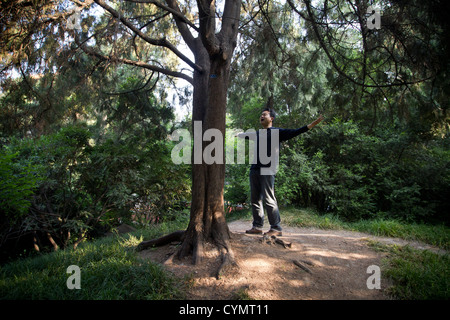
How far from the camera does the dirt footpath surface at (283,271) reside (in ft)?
8.05

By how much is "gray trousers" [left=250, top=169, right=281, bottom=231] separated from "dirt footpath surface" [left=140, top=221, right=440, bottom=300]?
383mm

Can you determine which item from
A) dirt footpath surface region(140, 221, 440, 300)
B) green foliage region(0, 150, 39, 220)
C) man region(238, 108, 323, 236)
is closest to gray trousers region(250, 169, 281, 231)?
man region(238, 108, 323, 236)

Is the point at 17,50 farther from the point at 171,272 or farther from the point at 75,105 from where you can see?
the point at 171,272

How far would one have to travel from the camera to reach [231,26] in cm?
380

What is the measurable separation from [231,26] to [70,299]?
3.97 metres

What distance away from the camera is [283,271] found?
279 centimetres

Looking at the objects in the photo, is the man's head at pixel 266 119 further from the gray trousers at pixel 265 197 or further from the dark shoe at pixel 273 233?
the dark shoe at pixel 273 233

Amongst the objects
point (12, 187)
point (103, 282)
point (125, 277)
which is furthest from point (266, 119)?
point (12, 187)

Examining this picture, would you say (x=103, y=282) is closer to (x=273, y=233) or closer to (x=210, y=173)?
(x=210, y=173)

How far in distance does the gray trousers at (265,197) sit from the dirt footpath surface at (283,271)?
15.1 inches

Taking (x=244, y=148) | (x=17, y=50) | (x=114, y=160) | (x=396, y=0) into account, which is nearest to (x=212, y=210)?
(x=114, y=160)

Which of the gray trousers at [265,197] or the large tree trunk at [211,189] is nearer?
the large tree trunk at [211,189]

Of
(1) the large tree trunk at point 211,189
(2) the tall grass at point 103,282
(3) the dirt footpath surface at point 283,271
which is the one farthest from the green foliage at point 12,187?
(1) the large tree trunk at point 211,189

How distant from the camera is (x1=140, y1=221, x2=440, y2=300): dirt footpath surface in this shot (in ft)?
8.05
